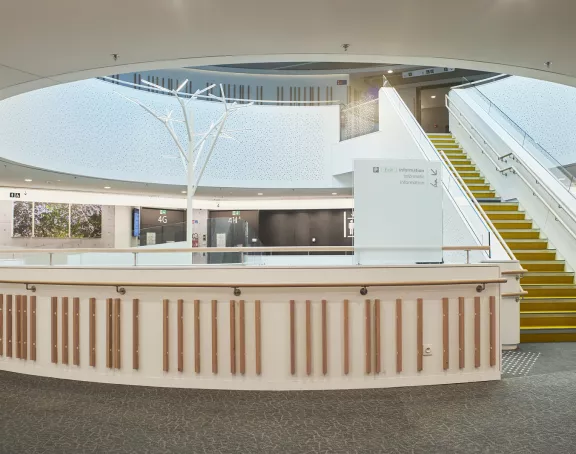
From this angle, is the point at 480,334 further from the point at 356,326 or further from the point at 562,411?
the point at 356,326

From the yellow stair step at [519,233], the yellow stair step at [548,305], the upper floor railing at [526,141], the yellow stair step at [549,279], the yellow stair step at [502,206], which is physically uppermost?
the upper floor railing at [526,141]

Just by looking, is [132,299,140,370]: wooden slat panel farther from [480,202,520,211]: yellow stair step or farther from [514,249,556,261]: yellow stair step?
[480,202,520,211]: yellow stair step

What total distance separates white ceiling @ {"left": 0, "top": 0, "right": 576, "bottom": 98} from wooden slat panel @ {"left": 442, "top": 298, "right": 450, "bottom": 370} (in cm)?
273

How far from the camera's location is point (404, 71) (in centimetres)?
→ 1856

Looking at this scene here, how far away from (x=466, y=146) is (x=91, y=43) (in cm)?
854

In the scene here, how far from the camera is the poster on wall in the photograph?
14.2 metres

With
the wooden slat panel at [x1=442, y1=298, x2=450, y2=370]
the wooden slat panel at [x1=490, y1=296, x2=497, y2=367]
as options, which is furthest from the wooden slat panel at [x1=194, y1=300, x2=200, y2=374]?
the wooden slat panel at [x1=490, y1=296, x2=497, y2=367]

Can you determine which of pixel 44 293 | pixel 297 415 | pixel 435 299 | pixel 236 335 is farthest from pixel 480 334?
pixel 44 293

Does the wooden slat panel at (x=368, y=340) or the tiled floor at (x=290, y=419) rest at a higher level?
the wooden slat panel at (x=368, y=340)

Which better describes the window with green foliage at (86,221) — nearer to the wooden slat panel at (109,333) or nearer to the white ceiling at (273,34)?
the white ceiling at (273,34)

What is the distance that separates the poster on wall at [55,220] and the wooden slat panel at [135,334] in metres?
12.1

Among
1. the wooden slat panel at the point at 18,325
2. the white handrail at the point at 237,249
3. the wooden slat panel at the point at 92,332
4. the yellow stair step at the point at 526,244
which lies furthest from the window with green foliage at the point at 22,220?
the yellow stair step at the point at 526,244

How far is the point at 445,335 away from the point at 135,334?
9.48 feet

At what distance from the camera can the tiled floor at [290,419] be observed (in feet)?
9.71
